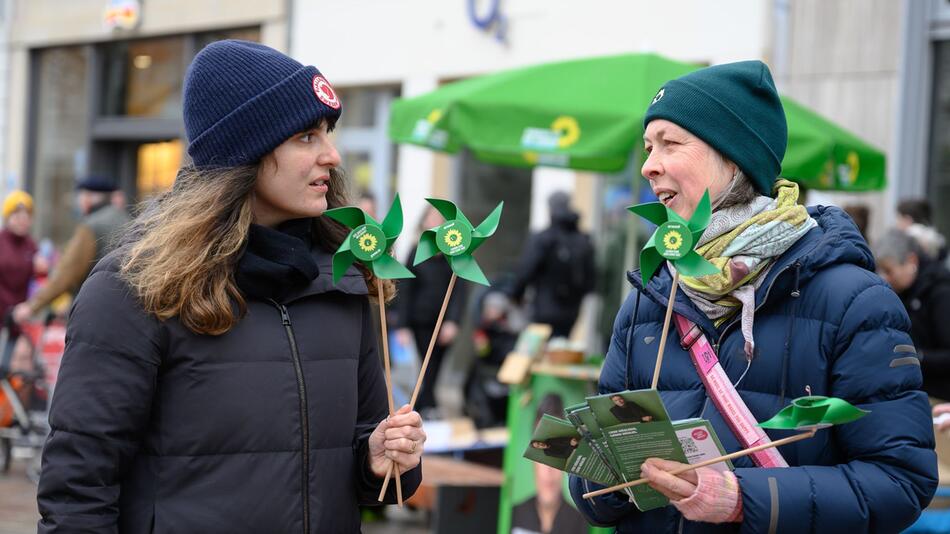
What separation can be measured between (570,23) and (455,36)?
1453mm

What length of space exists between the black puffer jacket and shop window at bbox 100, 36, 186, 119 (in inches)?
549

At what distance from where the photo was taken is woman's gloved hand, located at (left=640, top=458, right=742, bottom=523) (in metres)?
2.17

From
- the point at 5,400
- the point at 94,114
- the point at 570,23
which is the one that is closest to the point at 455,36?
the point at 570,23

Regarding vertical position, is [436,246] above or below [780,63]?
below

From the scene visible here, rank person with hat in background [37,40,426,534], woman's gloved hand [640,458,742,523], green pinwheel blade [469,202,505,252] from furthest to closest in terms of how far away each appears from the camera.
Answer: green pinwheel blade [469,202,505,252], person with hat in background [37,40,426,534], woman's gloved hand [640,458,742,523]

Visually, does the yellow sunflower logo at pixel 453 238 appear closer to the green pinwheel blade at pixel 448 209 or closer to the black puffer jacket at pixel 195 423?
the green pinwheel blade at pixel 448 209

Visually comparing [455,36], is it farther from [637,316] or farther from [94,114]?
[637,316]

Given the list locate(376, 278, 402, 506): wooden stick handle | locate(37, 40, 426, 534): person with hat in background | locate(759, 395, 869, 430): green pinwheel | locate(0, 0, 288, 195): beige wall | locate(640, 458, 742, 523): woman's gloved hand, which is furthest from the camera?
locate(0, 0, 288, 195): beige wall

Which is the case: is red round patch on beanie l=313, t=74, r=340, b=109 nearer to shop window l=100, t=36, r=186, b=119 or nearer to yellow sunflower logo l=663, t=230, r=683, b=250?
yellow sunflower logo l=663, t=230, r=683, b=250

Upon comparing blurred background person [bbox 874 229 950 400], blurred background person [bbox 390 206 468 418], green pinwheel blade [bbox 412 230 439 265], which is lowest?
blurred background person [bbox 390 206 468 418]

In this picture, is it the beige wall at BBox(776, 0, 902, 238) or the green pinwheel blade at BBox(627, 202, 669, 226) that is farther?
the beige wall at BBox(776, 0, 902, 238)

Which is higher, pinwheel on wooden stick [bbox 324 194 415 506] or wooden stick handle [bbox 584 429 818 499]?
pinwheel on wooden stick [bbox 324 194 415 506]

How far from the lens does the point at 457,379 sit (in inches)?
494

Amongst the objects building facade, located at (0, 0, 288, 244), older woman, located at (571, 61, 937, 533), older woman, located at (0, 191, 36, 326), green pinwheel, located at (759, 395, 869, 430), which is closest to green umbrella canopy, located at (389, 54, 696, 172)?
older woman, located at (571, 61, 937, 533)
